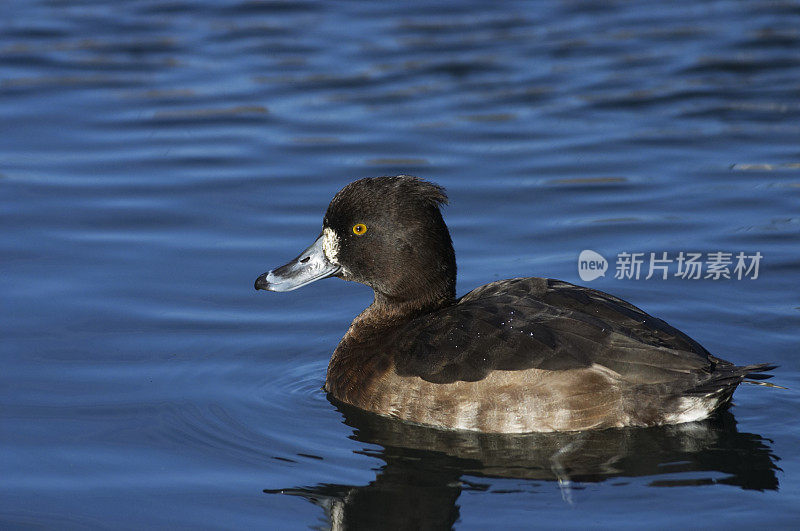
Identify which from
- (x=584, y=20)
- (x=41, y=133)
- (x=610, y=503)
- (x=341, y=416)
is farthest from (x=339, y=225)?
(x=584, y=20)

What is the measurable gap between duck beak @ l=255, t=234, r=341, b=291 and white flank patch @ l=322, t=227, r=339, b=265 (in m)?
0.04

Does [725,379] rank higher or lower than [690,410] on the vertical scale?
higher

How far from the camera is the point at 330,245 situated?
7.22 meters

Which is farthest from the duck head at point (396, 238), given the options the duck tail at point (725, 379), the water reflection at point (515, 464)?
the duck tail at point (725, 379)

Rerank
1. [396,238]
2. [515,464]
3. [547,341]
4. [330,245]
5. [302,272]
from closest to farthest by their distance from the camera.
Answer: [515,464] < [547,341] < [396,238] < [330,245] < [302,272]

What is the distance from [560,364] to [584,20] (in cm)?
1028

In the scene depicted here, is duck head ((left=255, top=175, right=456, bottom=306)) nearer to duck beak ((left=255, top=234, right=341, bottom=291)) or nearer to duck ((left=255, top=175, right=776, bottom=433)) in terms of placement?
duck ((left=255, top=175, right=776, bottom=433))

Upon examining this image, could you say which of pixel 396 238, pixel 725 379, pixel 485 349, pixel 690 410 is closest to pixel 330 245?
pixel 396 238

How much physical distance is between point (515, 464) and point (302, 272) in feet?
6.71

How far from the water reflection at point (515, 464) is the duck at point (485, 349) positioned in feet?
0.29

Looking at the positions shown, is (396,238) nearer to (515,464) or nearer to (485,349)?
(485,349)

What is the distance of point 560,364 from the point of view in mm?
6105

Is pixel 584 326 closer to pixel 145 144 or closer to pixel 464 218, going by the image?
pixel 464 218

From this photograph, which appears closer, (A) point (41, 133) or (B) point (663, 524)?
(B) point (663, 524)
